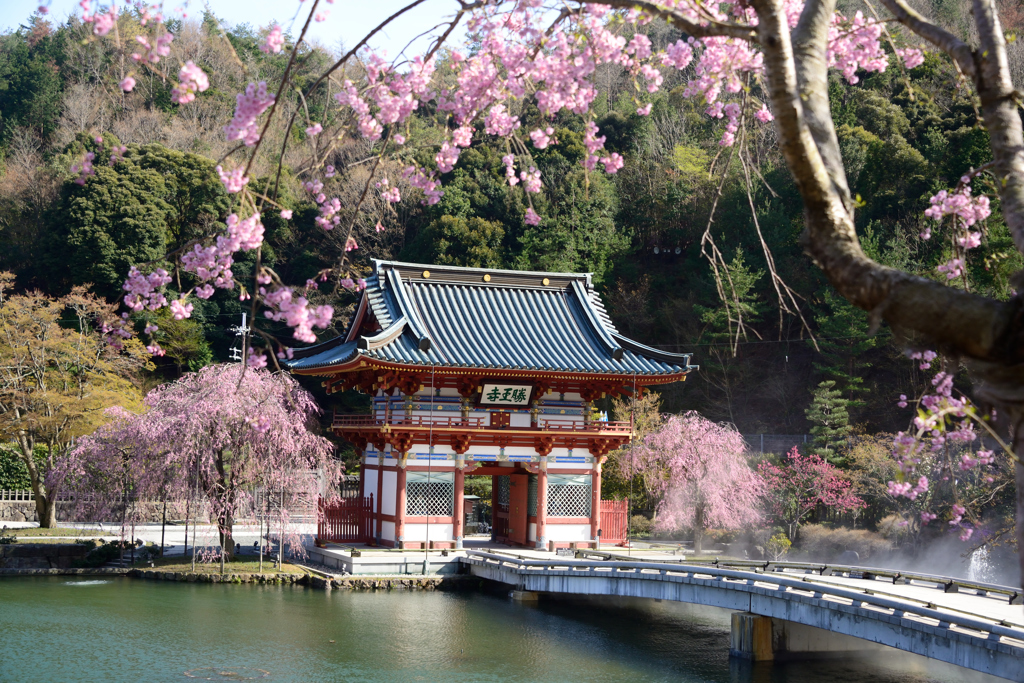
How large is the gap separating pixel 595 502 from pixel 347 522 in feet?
19.7

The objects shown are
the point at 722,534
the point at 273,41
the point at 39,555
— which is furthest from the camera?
the point at 722,534

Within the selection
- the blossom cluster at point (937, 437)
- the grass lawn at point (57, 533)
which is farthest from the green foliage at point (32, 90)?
the blossom cluster at point (937, 437)

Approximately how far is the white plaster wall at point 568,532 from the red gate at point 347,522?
4338mm

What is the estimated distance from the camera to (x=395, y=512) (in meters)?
22.2

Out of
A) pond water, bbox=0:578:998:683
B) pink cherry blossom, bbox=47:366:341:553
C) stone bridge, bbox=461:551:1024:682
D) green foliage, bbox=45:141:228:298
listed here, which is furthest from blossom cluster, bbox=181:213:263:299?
green foliage, bbox=45:141:228:298

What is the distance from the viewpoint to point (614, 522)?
23.9 m

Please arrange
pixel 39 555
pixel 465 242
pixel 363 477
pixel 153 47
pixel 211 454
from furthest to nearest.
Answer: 1. pixel 465 242
2. pixel 363 477
3. pixel 39 555
4. pixel 211 454
5. pixel 153 47

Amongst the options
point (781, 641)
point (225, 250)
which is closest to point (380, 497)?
point (781, 641)

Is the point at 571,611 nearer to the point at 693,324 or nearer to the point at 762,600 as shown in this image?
the point at 762,600

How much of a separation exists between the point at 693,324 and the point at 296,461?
1911 cm

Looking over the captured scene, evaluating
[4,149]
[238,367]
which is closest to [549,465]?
[238,367]

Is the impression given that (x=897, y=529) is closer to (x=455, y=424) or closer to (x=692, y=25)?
(x=455, y=424)

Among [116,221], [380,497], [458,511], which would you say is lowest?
[458,511]

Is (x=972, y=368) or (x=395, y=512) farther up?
(x=972, y=368)
